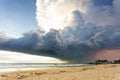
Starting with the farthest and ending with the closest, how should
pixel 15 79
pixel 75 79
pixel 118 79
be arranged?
pixel 15 79 < pixel 75 79 < pixel 118 79

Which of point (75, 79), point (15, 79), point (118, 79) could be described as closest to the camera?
point (118, 79)

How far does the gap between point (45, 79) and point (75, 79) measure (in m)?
3.05

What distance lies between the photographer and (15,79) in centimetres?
2661

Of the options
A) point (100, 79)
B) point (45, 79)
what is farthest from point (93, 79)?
point (45, 79)

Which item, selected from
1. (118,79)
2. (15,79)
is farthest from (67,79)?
(15,79)

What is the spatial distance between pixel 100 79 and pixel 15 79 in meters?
9.70

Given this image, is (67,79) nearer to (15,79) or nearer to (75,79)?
(75,79)

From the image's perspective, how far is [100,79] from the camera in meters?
21.5

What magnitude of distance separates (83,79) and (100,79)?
1680 millimetres

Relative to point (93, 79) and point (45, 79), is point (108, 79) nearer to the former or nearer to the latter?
point (93, 79)

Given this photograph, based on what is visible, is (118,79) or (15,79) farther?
(15,79)

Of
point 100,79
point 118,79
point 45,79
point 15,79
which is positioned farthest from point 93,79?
point 15,79

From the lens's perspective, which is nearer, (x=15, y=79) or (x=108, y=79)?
(x=108, y=79)

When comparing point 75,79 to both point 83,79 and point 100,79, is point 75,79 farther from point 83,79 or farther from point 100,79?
point 100,79
